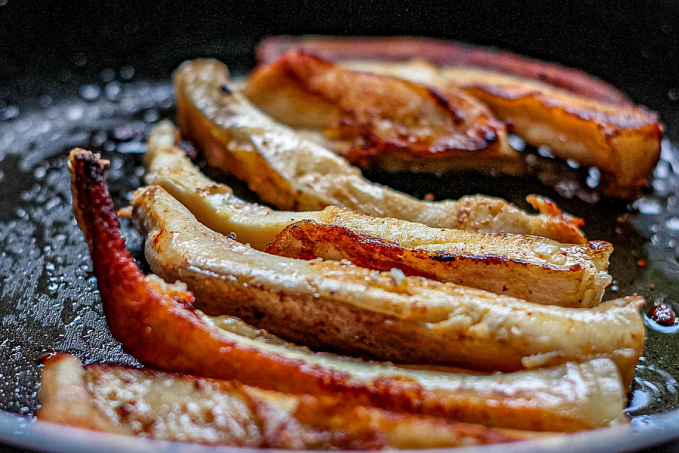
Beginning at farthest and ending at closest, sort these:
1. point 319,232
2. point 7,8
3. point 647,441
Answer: point 7,8 < point 319,232 < point 647,441

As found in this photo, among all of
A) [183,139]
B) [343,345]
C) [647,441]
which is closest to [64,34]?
[183,139]

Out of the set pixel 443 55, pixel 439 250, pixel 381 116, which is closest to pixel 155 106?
pixel 381 116

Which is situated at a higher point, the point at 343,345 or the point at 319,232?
the point at 319,232

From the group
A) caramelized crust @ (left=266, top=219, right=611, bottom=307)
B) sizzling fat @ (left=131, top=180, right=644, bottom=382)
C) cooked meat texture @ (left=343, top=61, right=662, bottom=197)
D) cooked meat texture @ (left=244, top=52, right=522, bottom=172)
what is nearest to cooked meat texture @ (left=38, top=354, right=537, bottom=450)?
sizzling fat @ (left=131, top=180, right=644, bottom=382)

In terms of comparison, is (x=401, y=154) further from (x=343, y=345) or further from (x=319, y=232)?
(x=343, y=345)

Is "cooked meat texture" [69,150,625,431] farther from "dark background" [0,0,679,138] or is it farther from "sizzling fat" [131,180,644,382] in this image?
"dark background" [0,0,679,138]

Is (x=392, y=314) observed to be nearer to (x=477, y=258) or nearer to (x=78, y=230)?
(x=477, y=258)
